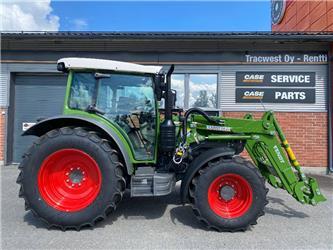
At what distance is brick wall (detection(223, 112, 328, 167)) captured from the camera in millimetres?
8898

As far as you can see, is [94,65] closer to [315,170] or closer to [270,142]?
[270,142]

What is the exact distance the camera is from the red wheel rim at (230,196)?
4434 mm

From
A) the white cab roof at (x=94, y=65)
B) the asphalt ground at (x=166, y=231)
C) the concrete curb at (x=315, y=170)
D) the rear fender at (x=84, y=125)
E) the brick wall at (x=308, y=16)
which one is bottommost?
→ the asphalt ground at (x=166, y=231)

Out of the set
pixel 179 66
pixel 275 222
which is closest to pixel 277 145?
pixel 275 222

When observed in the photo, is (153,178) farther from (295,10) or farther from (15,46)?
(295,10)

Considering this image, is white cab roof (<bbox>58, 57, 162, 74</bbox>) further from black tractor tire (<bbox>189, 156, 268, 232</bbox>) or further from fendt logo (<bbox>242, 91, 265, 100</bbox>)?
fendt logo (<bbox>242, 91, 265, 100</bbox>)

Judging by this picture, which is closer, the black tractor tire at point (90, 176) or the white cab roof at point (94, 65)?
the black tractor tire at point (90, 176)

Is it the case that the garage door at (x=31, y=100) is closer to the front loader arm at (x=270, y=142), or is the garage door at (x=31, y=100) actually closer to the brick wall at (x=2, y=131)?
the brick wall at (x=2, y=131)

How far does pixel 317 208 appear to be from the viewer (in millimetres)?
5449

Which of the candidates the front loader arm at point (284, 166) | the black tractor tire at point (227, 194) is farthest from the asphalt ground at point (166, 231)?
the front loader arm at point (284, 166)

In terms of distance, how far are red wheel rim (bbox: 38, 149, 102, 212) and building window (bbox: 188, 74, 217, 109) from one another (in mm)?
5304

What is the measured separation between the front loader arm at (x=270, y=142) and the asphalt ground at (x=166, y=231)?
0.49m

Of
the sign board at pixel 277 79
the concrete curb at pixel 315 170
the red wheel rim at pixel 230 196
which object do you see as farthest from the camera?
the sign board at pixel 277 79

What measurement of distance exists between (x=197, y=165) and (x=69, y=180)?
1780mm
